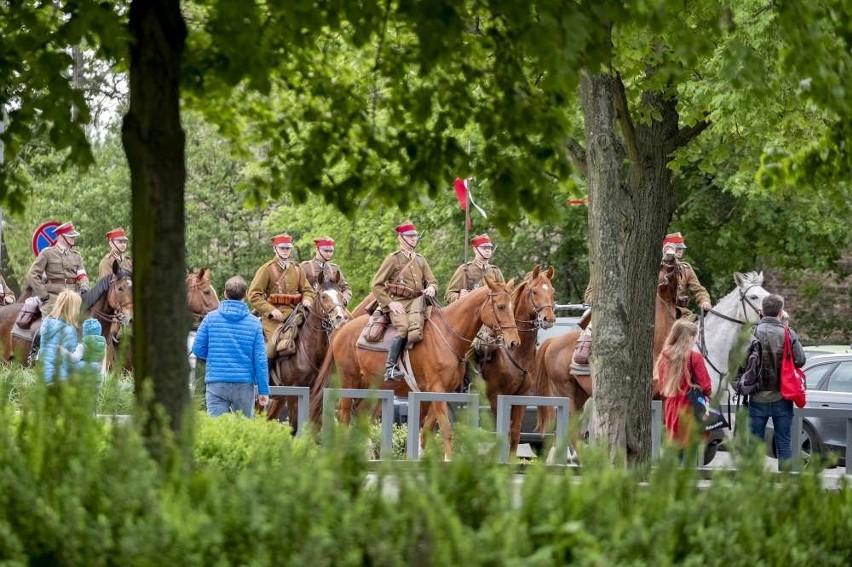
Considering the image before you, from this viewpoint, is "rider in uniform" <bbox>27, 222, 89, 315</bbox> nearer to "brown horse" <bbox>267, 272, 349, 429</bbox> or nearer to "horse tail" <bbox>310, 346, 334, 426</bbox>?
"brown horse" <bbox>267, 272, 349, 429</bbox>

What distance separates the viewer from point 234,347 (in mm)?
17250

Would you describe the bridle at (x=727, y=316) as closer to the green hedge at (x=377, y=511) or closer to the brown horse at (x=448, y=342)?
the brown horse at (x=448, y=342)

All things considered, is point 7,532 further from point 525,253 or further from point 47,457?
point 525,253

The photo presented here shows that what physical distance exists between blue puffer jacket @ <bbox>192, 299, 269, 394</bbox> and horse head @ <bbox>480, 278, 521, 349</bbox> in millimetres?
3708

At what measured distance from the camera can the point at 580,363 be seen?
21406 mm

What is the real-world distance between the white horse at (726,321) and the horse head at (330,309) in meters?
4.33

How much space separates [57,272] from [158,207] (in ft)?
62.1

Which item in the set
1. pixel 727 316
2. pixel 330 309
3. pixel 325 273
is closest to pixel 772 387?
pixel 727 316

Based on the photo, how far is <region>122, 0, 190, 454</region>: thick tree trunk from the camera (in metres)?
7.16

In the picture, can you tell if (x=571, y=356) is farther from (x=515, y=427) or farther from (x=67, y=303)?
(x=67, y=303)

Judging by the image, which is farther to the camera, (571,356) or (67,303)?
(571,356)

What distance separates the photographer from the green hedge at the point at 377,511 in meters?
5.14

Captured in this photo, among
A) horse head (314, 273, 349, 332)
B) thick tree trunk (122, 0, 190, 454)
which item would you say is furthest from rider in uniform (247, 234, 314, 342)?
thick tree trunk (122, 0, 190, 454)

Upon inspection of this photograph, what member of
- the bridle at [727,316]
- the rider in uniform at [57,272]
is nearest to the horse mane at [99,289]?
the rider in uniform at [57,272]
